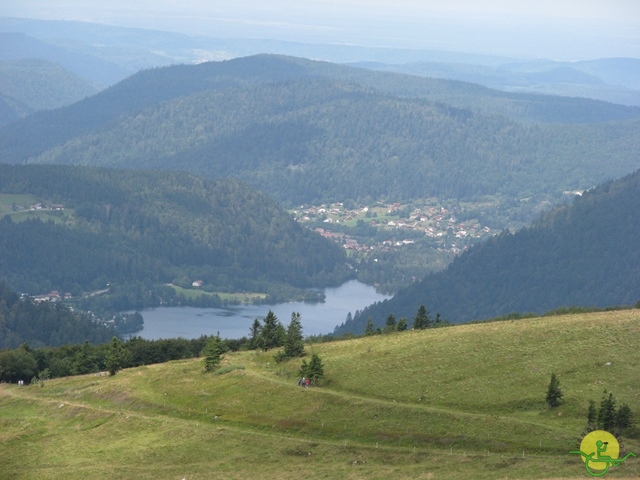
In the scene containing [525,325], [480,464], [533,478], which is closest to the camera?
[533,478]

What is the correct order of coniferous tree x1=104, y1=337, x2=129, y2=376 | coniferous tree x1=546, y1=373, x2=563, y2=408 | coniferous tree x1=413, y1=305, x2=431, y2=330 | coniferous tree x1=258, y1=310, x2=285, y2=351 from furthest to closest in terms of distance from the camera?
coniferous tree x1=413, y1=305, x2=431, y2=330 < coniferous tree x1=258, y1=310, x2=285, y2=351 < coniferous tree x1=104, y1=337, x2=129, y2=376 < coniferous tree x1=546, y1=373, x2=563, y2=408

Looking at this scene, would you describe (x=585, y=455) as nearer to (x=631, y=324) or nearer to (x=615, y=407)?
(x=615, y=407)

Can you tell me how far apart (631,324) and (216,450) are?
41.8 m

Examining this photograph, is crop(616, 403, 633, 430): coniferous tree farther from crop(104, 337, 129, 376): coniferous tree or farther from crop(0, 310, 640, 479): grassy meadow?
crop(104, 337, 129, 376): coniferous tree

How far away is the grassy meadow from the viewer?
83938 mm

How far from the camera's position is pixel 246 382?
357ft

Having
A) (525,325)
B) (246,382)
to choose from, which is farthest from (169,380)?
(525,325)

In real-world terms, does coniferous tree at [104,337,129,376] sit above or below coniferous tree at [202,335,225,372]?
below

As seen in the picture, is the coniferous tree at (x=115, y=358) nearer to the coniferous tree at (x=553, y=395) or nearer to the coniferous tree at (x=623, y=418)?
the coniferous tree at (x=553, y=395)

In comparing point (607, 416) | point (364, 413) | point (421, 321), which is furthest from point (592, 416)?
point (421, 321)
